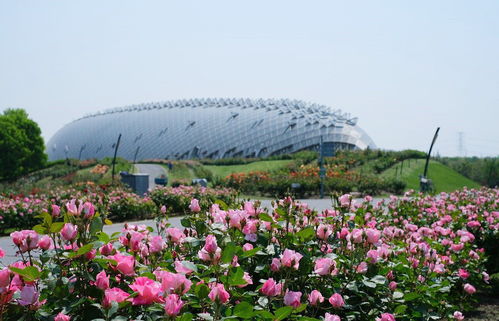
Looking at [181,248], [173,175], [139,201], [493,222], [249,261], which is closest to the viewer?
[249,261]

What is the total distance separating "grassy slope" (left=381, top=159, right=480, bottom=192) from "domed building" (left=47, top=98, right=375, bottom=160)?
660 inches

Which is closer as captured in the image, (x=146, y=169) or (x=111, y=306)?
(x=111, y=306)

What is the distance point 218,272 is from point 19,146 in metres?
49.8

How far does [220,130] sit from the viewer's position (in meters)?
65.1

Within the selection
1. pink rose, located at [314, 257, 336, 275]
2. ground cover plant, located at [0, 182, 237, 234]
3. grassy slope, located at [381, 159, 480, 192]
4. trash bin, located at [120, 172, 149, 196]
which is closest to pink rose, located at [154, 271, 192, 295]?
pink rose, located at [314, 257, 336, 275]

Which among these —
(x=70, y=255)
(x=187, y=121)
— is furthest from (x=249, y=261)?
(x=187, y=121)

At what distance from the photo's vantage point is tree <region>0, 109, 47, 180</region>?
45.2 metres

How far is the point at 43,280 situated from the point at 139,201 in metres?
14.0

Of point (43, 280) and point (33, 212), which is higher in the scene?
point (43, 280)

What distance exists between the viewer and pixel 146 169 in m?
44.9

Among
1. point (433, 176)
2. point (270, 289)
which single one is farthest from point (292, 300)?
point (433, 176)

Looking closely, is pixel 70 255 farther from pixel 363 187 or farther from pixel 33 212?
pixel 363 187

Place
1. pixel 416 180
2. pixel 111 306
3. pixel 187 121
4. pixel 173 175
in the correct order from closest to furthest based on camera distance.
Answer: pixel 111 306
pixel 416 180
pixel 173 175
pixel 187 121

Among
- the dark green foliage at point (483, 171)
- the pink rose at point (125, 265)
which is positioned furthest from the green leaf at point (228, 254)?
the dark green foliage at point (483, 171)
